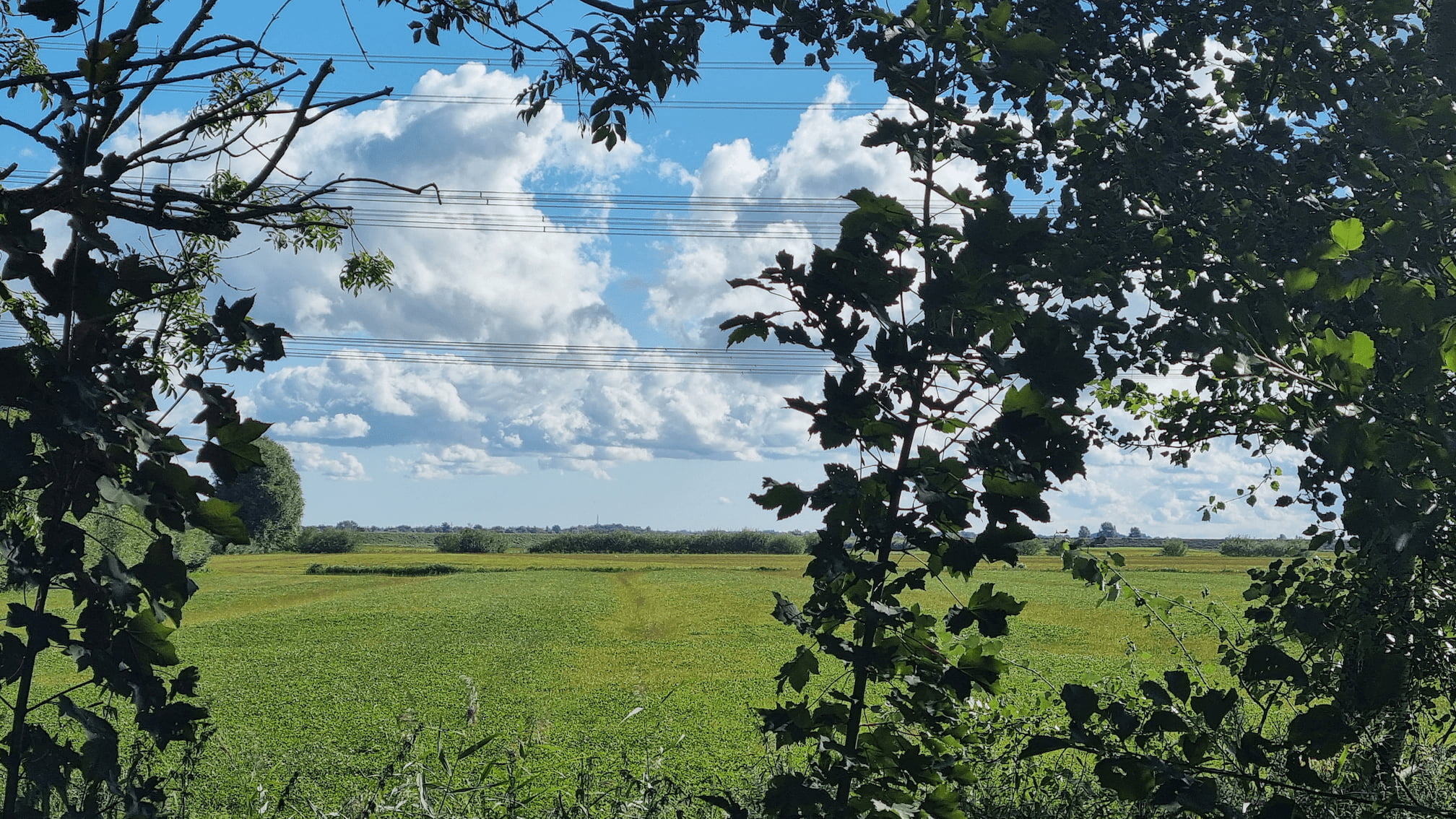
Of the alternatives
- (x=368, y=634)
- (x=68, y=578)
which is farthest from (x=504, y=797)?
(x=368, y=634)

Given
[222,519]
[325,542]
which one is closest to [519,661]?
[222,519]

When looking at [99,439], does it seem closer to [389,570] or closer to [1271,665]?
[1271,665]

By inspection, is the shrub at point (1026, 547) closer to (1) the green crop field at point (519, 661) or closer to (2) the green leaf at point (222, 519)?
(1) the green crop field at point (519, 661)

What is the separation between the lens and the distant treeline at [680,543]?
9419 cm

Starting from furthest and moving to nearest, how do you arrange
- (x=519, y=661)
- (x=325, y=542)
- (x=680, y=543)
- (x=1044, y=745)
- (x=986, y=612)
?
(x=680, y=543) < (x=325, y=542) < (x=519, y=661) < (x=986, y=612) < (x=1044, y=745)

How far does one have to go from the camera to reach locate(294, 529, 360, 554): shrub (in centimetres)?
8984

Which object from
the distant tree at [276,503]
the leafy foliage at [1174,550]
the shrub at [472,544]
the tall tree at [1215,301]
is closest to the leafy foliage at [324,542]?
the distant tree at [276,503]

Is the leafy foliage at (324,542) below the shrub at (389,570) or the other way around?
below

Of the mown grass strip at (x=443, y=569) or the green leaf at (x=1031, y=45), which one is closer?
the green leaf at (x=1031, y=45)

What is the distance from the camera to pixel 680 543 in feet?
330

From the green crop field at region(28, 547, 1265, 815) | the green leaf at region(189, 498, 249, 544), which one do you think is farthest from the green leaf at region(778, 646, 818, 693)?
the green leaf at region(189, 498, 249, 544)

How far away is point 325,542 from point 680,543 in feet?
119

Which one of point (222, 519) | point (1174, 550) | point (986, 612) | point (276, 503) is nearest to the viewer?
point (222, 519)

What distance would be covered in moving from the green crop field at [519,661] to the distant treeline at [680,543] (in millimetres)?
46326
